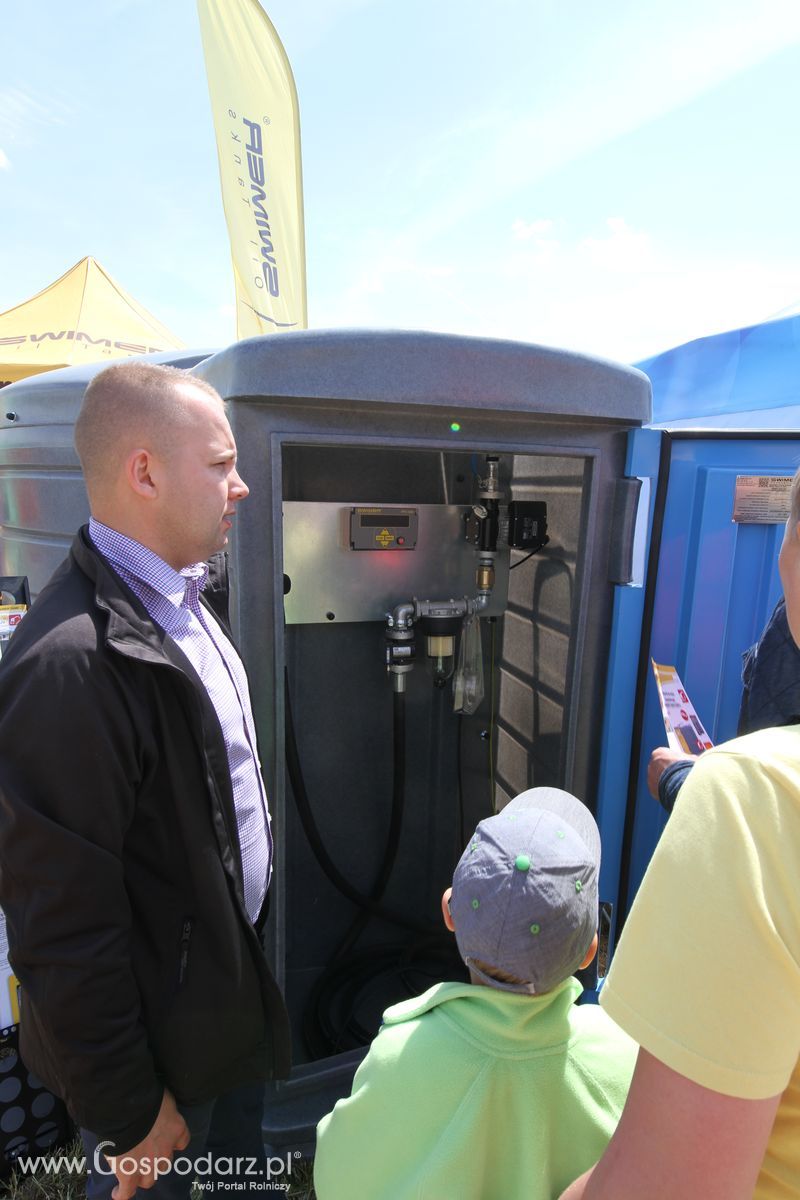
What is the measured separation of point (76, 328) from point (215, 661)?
6.98 meters

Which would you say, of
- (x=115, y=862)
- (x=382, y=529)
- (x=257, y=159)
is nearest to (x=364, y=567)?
(x=382, y=529)

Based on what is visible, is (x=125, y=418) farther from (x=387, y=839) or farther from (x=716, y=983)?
(x=387, y=839)

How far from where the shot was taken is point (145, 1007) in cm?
115

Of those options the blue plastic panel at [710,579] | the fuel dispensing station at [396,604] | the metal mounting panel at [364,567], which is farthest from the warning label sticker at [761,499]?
the metal mounting panel at [364,567]

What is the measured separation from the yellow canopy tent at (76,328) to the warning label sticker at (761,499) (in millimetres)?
6620

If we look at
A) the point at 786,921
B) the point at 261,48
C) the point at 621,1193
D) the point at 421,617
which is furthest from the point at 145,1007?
the point at 261,48

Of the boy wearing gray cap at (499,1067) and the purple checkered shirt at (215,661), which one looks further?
the purple checkered shirt at (215,661)

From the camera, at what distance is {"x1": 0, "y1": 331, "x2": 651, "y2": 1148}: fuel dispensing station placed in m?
1.49

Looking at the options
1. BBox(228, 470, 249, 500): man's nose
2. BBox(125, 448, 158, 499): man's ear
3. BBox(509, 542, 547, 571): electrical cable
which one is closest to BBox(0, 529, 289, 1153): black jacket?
BBox(125, 448, 158, 499): man's ear

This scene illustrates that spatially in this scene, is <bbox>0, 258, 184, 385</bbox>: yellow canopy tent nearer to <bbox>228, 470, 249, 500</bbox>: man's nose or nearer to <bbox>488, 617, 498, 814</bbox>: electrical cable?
<bbox>488, 617, 498, 814</bbox>: electrical cable

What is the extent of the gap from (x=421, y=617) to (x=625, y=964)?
1.79 meters

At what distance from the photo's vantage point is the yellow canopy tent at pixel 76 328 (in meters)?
6.71

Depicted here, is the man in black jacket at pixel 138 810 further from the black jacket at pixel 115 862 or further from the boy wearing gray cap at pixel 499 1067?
the boy wearing gray cap at pixel 499 1067

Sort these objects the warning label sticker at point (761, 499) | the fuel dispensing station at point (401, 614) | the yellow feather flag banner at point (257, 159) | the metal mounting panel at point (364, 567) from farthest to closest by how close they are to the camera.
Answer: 1. the yellow feather flag banner at point (257, 159)
2. the metal mounting panel at point (364, 567)
3. the warning label sticker at point (761, 499)
4. the fuel dispensing station at point (401, 614)
